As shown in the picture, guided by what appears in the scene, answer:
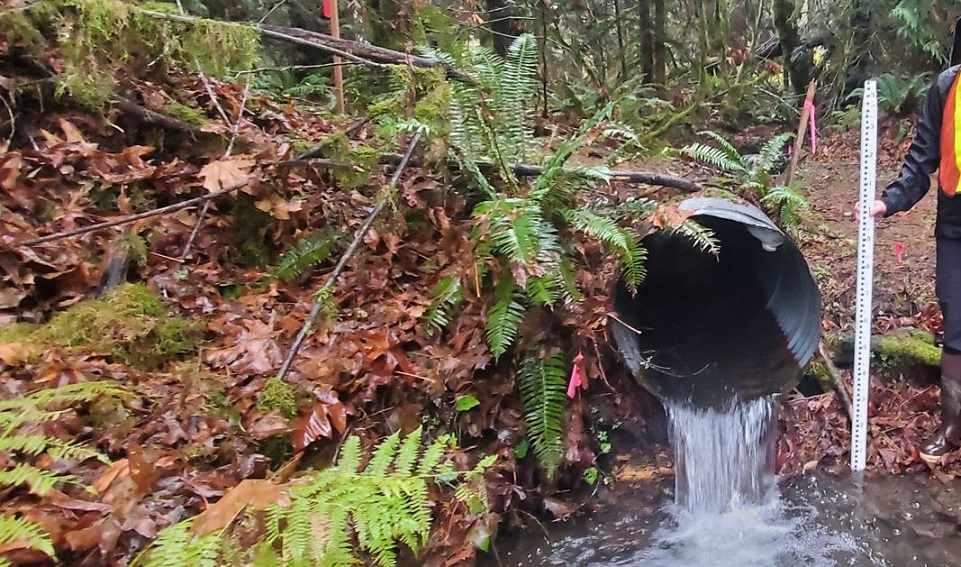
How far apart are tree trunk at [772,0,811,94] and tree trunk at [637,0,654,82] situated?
2463 millimetres

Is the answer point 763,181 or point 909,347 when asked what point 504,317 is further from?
point 909,347

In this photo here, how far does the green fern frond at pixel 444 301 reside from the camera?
3.87 m

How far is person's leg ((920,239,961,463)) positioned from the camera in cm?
395

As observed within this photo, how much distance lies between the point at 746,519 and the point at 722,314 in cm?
211

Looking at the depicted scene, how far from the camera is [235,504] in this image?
7.14 feet

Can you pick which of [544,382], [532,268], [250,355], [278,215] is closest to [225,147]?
[278,215]

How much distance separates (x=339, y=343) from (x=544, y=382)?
1.20m

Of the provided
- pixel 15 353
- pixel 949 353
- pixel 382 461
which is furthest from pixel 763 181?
pixel 15 353

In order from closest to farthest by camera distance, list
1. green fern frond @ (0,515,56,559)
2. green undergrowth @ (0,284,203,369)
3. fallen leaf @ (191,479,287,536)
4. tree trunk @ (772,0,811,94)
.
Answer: green fern frond @ (0,515,56,559), fallen leaf @ (191,479,287,536), green undergrowth @ (0,284,203,369), tree trunk @ (772,0,811,94)

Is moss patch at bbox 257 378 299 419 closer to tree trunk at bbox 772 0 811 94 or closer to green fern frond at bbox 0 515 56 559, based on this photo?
green fern frond at bbox 0 515 56 559

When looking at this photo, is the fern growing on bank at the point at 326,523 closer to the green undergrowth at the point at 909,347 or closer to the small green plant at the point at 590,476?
the small green plant at the point at 590,476

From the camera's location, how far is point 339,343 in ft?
11.7

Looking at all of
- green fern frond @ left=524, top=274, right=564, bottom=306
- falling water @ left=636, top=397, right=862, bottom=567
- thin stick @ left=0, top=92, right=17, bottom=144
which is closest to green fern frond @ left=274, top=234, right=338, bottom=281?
green fern frond @ left=524, top=274, right=564, bottom=306

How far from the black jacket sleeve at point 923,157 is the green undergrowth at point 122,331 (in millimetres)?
4149
